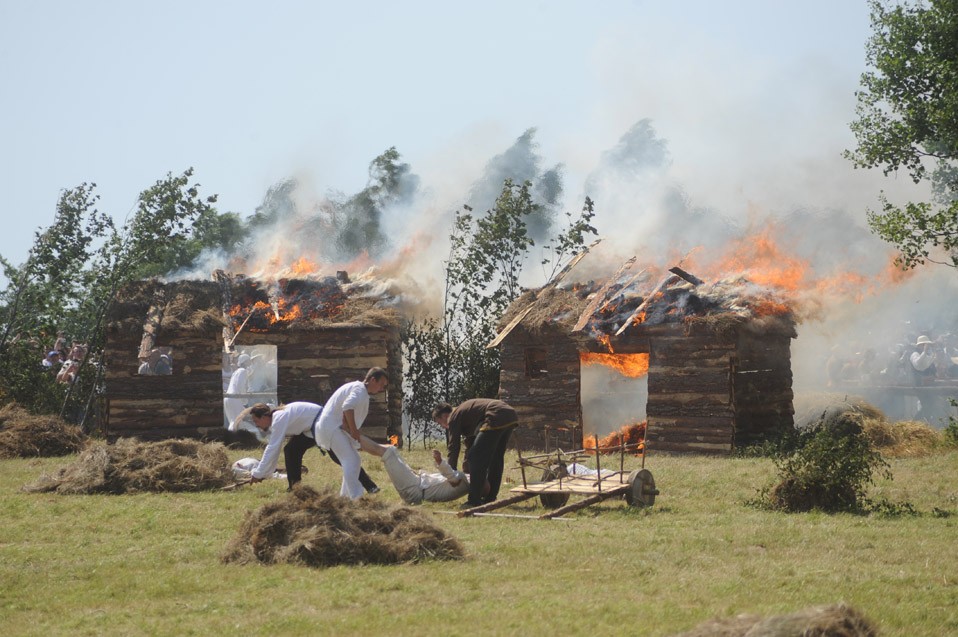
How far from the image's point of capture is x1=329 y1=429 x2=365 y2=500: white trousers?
12.4 m

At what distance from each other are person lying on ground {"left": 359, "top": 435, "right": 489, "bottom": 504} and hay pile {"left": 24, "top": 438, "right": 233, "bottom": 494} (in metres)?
3.02

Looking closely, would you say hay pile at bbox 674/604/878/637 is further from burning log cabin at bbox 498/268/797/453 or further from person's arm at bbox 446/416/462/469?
burning log cabin at bbox 498/268/797/453

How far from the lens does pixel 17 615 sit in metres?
7.47

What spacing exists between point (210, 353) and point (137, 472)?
8419mm

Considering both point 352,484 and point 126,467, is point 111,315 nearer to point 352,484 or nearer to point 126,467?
point 126,467

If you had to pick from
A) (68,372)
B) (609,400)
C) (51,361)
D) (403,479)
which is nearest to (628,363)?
(609,400)

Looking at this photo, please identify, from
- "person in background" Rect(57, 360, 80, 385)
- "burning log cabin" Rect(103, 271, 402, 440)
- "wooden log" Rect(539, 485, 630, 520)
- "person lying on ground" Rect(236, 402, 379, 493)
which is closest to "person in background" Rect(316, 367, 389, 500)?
"person lying on ground" Rect(236, 402, 379, 493)

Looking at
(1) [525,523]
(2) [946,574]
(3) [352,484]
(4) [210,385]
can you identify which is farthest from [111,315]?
(2) [946,574]

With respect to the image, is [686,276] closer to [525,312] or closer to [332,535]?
[525,312]

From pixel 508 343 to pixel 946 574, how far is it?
14.6 metres

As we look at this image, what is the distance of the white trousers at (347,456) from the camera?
40.6 ft

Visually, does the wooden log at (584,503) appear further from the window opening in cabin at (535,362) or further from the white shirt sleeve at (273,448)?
the window opening in cabin at (535,362)

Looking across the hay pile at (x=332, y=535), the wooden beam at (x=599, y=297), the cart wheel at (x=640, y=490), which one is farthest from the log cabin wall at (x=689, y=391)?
the hay pile at (x=332, y=535)

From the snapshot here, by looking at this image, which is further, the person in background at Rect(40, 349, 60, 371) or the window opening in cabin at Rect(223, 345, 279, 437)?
the person in background at Rect(40, 349, 60, 371)
